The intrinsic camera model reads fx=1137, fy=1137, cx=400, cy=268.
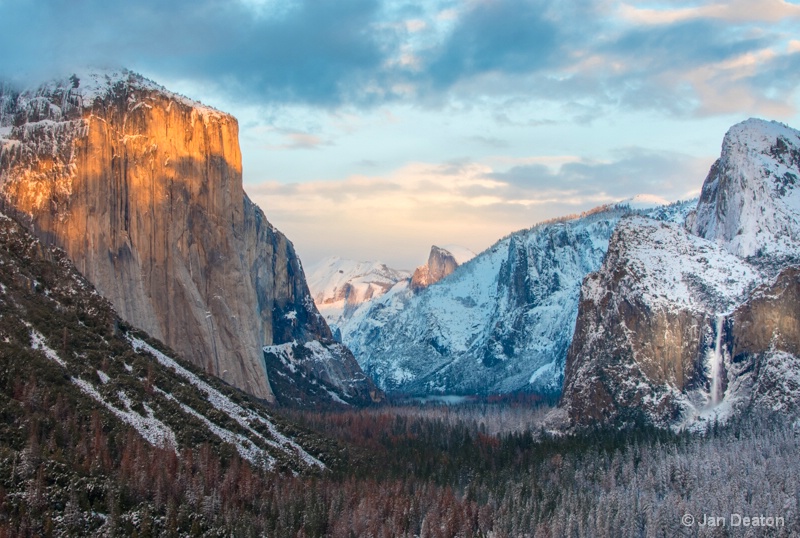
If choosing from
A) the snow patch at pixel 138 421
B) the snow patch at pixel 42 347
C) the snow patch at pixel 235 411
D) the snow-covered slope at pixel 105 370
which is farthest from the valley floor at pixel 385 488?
the snow patch at pixel 42 347

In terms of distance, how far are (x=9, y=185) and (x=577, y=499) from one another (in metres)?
104

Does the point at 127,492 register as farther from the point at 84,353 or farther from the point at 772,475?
the point at 772,475

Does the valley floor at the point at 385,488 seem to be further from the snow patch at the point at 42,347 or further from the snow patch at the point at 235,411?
the snow patch at the point at 42,347

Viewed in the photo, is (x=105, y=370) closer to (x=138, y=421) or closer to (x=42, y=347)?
(x=42, y=347)

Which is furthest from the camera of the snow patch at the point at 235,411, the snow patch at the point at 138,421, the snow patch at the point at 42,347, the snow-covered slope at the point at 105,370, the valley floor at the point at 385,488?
the snow patch at the point at 235,411

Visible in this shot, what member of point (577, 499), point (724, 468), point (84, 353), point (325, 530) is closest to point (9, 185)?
point (84, 353)

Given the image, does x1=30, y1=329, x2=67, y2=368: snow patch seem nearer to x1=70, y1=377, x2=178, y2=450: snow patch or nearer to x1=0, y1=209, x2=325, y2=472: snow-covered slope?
x1=0, y1=209, x2=325, y2=472: snow-covered slope

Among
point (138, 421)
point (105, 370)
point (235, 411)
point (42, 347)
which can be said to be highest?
point (42, 347)

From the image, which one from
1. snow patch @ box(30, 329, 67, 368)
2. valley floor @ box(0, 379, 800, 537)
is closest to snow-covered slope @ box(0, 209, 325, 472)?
snow patch @ box(30, 329, 67, 368)

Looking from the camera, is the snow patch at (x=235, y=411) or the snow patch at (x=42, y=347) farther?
the snow patch at (x=235, y=411)

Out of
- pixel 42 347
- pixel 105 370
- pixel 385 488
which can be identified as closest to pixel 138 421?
pixel 105 370

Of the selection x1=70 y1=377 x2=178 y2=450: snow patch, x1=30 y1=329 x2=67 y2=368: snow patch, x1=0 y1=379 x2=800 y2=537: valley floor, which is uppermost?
x1=30 y1=329 x2=67 y2=368: snow patch

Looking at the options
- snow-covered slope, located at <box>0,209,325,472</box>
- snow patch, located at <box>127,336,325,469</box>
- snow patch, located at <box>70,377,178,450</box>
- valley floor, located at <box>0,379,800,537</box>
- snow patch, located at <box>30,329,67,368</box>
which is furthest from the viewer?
snow patch, located at <box>127,336,325,469</box>

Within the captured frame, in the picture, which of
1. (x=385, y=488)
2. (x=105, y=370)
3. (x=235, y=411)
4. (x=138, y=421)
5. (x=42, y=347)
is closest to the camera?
(x=138, y=421)
